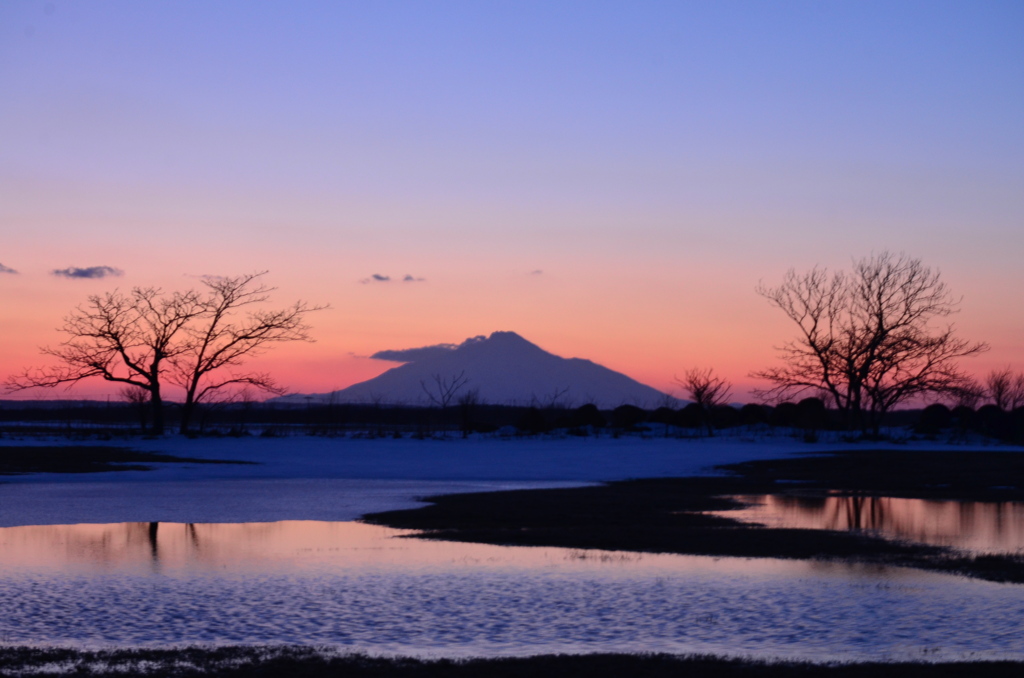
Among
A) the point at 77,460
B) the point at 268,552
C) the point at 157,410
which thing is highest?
the point at 157,410

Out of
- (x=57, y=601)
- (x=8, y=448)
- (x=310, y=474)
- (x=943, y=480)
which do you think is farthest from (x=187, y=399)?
(x=57, y=601)

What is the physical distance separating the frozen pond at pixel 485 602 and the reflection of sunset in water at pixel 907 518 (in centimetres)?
371

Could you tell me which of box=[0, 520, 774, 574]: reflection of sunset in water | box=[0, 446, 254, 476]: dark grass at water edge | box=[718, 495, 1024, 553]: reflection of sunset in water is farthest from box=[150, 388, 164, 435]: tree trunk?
box=[718, 495, 1024, 553]: reflection of sunset in water

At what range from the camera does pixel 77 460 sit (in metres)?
31.5

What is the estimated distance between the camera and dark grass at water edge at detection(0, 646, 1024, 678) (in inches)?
279

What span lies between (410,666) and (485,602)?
253 cm

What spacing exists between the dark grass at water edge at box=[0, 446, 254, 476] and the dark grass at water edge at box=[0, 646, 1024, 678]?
70.9 feet

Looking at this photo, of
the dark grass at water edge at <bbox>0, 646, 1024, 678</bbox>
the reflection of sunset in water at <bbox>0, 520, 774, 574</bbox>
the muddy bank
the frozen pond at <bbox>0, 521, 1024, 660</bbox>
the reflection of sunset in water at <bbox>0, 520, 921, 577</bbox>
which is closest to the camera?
the dark grass at water edge at <bbox>0, 646, 1024, 678</bbox>

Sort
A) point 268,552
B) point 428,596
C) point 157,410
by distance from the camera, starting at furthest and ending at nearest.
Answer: point 157,410 → point 268,552 → point 428,596

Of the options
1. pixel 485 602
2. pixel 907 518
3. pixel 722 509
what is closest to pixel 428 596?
pixel 485 602

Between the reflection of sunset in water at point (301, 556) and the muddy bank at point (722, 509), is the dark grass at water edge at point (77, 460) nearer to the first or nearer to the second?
the muddy bank at point (722, 509)

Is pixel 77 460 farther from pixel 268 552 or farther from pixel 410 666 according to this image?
pixel 410 666

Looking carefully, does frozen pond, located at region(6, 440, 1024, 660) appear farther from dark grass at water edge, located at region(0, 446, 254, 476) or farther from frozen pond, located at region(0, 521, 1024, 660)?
dark grass at water edge, located at region(0, 446, 254, 476)

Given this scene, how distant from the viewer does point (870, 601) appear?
383 inches
